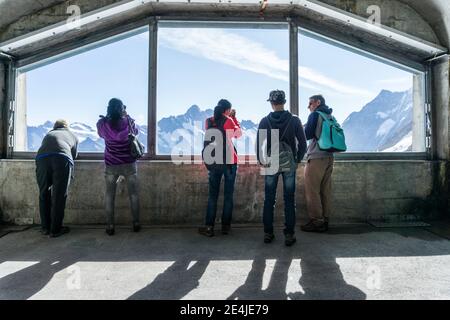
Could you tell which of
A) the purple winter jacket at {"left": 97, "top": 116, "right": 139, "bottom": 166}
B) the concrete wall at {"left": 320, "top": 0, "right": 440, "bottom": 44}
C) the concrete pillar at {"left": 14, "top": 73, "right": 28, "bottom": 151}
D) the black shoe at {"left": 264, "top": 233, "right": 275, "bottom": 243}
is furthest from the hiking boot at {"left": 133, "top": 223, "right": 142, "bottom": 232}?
the concrete wall at {"left": 320, "top": 0, "right": 440, "bottom": 44}

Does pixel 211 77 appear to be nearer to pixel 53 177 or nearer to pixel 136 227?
pixel 136 227

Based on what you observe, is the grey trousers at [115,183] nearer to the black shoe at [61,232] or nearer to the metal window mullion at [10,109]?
the black shoe at [61,232]

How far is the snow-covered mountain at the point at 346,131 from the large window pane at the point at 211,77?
0.02 meters

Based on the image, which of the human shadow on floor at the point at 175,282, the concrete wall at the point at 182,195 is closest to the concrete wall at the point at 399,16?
the concrete wall at the point at 182,195

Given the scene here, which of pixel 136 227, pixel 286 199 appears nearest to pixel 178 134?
pixel 136 227

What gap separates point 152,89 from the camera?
17.1ft

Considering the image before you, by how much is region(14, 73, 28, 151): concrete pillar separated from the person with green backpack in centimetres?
501

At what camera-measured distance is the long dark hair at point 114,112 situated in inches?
165

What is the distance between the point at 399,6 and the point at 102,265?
6.24 meters

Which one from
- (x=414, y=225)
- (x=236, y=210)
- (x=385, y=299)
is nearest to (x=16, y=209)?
(x=236, y=210)

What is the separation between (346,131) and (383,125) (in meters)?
0.93

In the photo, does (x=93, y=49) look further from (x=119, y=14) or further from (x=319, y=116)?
(x=319, y=116)

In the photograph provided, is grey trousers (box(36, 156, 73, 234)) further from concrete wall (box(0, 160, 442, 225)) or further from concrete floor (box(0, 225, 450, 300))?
concrete wall (box(0, 160, 442, 225))

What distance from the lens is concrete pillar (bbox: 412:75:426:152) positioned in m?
5.47
